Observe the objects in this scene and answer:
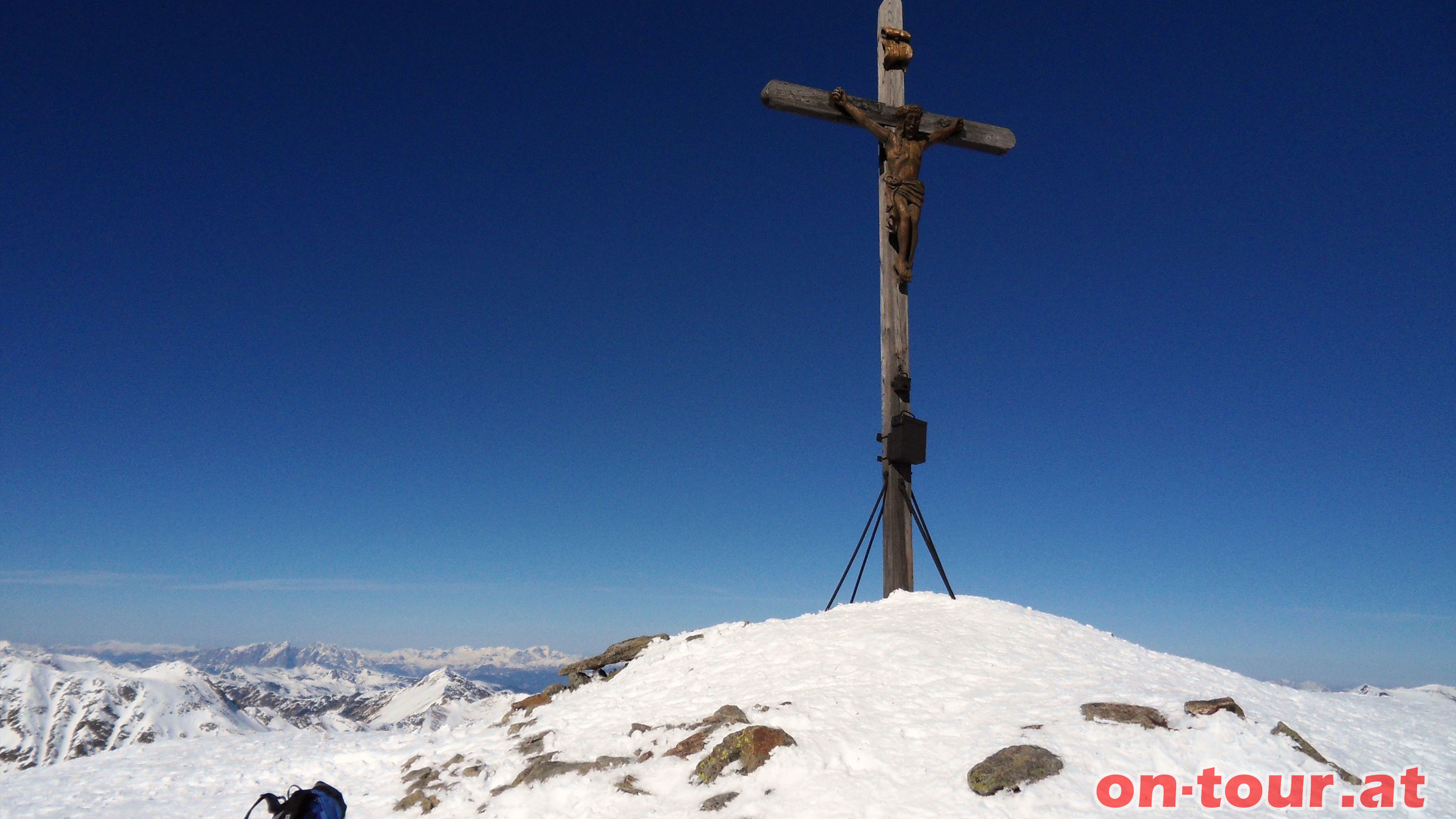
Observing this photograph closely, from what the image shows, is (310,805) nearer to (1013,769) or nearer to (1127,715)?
(1013,769)

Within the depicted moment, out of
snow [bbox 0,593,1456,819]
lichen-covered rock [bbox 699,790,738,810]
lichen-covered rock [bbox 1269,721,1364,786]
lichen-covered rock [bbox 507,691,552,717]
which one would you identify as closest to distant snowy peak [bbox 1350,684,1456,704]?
snow [bbox 0,593,1456,819]

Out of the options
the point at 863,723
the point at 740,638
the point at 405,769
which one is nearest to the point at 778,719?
the point at 863,723

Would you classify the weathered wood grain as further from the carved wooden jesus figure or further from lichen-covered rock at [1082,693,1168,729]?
lichen-covered rock at [1082,693,1168,729]

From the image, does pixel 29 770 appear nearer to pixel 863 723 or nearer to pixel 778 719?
pixel 778 719

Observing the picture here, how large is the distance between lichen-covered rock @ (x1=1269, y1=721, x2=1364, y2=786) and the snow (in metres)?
0.11

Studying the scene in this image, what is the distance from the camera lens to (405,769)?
10.3m

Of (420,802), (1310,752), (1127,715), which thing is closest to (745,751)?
(1127,715)

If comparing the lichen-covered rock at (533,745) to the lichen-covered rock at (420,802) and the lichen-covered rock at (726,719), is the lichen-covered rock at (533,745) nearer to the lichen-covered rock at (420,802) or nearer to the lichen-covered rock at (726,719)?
the lichen-covered rock at (420,802)

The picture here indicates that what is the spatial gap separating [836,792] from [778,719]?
5.44 ft

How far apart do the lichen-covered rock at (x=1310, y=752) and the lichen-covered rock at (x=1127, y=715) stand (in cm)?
105

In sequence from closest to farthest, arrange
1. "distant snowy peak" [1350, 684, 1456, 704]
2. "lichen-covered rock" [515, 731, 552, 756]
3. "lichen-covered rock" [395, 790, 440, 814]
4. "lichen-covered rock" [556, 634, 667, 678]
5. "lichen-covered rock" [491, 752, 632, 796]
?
"lichen-covered rock" [491, 752, 632, 796]
"lichen-covered rock" [395, 790, 440, 814]
"lichen-covered rock" [515, 731, 552, 756]
"distant snowy peak" [1350, 684, 1456, 704]
"lichen-covered rock" [556, 634, 667, 678]

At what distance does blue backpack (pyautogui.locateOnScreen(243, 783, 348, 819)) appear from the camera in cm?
673

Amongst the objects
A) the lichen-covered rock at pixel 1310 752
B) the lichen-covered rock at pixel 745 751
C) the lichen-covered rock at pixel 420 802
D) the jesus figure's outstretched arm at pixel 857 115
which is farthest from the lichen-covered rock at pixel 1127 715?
the jesus figure's outstretched arm at pixel 857 115

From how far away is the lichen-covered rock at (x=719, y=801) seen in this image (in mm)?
6723
